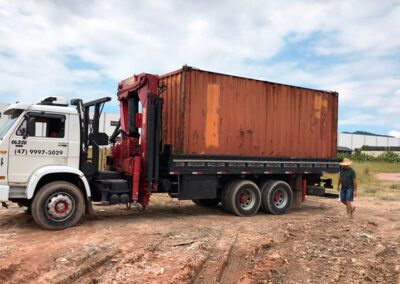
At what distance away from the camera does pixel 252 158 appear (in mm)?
12203

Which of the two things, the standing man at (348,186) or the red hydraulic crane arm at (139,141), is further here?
the standing man at (348,186)

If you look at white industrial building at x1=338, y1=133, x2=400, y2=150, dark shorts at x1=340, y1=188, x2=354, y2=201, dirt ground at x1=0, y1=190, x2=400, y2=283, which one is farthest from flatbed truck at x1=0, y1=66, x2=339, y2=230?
white industrial building at x1=338, y1=133, x2=400, y2=150

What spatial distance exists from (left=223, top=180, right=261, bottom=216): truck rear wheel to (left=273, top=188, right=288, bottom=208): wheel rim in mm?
700

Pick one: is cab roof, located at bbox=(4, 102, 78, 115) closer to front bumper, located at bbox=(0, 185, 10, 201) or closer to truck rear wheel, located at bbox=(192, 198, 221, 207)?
front bumper, located at bbox=(0, 185, 10, 201)

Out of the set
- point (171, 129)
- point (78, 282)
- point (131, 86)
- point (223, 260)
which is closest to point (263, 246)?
point (223, 260)

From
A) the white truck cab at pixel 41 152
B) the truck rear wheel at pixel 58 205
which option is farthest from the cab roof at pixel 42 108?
the truck rear wheel at pixel 58 205

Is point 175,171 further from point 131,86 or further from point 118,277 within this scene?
point 118,277

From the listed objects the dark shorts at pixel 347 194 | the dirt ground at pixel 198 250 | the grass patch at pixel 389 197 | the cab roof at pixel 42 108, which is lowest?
the dirt ground at pixel 198 250

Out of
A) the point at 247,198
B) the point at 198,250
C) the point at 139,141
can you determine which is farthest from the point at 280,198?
the point at 198,250

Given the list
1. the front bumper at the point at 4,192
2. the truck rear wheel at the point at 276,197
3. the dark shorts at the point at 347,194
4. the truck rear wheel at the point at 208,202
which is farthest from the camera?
the truck rear wheel at the point at 208,202

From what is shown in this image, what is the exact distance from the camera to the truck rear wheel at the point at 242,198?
1205cm

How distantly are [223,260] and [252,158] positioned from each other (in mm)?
5221

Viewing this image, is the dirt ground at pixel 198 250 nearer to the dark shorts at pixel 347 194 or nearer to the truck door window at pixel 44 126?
the dark shorts at pixel 347 194

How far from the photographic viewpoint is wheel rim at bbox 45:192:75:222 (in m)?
9.31
